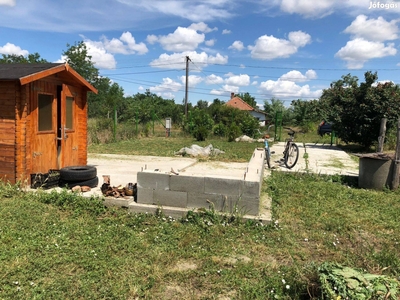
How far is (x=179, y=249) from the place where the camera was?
3615 millimetres

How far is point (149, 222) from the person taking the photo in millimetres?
4430

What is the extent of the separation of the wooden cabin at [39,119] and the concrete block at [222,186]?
3285mm

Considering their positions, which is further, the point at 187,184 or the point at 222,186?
the point at 187,184

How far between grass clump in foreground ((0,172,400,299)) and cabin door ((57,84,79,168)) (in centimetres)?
137

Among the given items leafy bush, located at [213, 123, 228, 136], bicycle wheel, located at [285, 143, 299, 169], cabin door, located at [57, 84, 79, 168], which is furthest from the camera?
leafy bush, located at [213, 123, 228, 136]

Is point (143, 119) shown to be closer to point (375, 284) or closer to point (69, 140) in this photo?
point (69, 140)

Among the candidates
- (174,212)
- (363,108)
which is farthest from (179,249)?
(363,108)

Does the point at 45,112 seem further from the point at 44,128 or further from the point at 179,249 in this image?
the point at 179,249

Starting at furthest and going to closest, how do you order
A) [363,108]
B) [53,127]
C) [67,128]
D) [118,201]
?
[363,108], [67,128], [53,127], [118,201]

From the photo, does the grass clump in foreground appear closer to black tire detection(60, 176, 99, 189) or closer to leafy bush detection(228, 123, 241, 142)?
black tire detection(60, 176, 99, 189)

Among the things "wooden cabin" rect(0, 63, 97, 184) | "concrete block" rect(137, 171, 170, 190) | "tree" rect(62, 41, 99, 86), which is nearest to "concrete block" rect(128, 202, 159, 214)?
"concrete block" rect(137, 171, 170, 190)

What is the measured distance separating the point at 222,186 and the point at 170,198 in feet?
2.61

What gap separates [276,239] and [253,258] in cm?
64

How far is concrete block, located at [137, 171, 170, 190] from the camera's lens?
4766 millimetres
